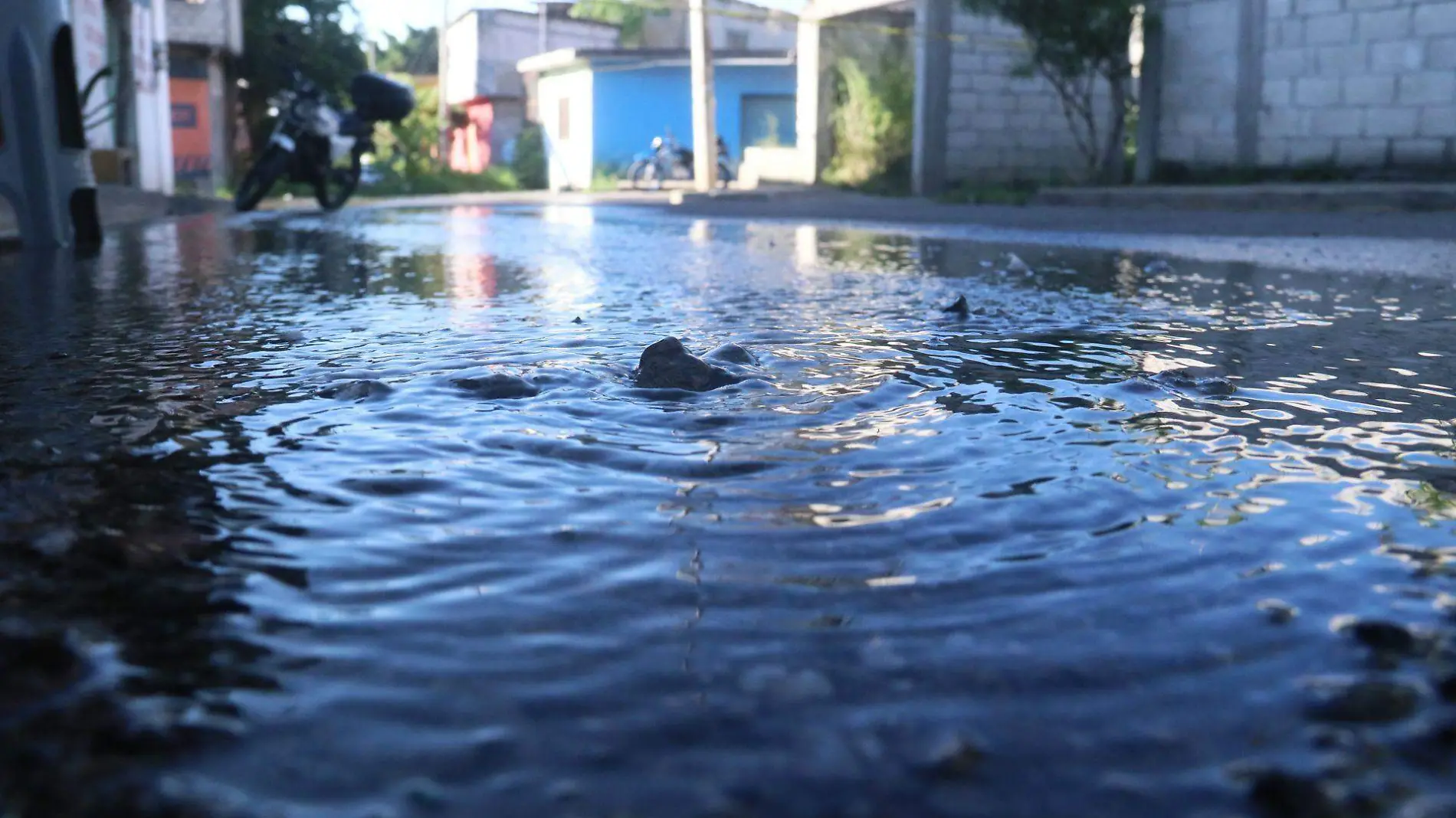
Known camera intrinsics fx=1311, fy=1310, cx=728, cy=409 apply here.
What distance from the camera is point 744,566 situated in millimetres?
1565

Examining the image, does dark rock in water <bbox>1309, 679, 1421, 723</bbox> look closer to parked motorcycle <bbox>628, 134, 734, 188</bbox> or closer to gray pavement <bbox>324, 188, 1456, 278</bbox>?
gray pavement <bbox>324, 188, 1456, 278</bbox>

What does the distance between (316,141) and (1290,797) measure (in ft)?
48.6

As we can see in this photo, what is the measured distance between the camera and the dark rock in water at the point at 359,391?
2666mm

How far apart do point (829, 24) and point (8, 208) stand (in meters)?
14.1

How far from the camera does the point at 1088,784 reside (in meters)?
1.01

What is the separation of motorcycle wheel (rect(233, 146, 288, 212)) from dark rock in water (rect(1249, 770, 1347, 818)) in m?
14.3

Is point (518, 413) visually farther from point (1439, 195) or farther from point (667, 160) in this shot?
point (667, 160)

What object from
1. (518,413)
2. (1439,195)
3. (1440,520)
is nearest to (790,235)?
(1439,195)

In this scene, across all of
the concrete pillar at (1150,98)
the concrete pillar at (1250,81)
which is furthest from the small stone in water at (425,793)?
the concrete pillar at (1150,98)

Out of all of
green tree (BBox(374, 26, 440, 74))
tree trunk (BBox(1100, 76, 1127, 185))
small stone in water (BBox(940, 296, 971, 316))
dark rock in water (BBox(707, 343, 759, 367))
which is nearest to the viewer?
dark rock in water (BBox(707, 343, 759, 367))

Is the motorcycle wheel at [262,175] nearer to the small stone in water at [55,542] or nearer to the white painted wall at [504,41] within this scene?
the small stone in water at [55,542]

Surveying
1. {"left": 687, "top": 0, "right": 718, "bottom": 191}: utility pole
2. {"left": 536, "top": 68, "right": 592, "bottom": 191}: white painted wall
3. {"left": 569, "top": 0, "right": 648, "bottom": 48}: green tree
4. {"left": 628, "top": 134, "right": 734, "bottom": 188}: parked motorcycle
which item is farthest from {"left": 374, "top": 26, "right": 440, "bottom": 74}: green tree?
{"left": 687, "top": 0, "right": 718, "bottom": 191}: utility pole

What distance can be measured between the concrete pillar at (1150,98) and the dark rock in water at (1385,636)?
13.7 meters

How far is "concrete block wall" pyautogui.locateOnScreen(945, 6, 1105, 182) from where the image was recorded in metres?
17.6
